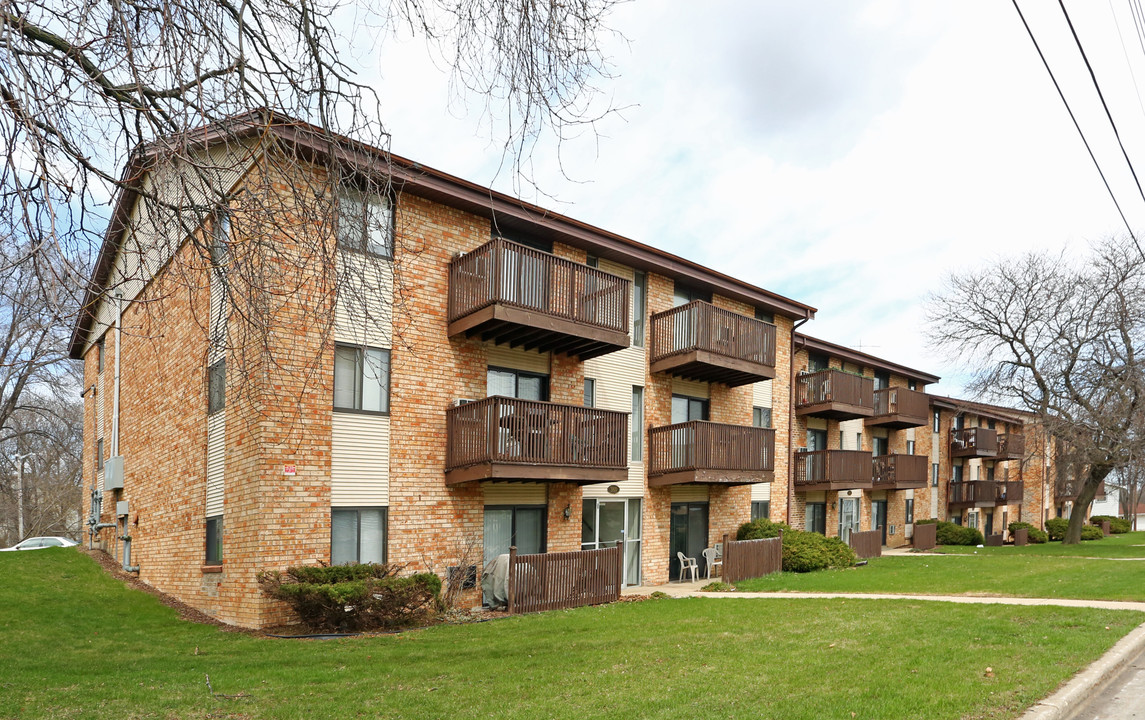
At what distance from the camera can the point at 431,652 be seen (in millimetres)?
10688

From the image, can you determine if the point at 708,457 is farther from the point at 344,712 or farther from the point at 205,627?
the point at 344,712

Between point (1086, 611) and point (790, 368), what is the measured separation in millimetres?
14190

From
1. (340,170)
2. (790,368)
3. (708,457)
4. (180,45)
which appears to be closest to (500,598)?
(708,457)

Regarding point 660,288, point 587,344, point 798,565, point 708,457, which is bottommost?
point 798,565

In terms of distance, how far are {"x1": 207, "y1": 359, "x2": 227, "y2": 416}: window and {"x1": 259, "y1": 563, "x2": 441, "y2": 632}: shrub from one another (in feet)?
12.2

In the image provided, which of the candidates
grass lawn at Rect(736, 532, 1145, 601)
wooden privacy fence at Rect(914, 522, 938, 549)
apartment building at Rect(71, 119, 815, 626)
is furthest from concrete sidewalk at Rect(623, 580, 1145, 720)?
wooden privacy fence at Rect(914, 522, 938, 549)

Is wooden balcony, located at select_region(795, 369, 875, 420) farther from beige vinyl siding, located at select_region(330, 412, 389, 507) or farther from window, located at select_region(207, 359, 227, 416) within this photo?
window, located at select_region(207, 359, 227, 416)

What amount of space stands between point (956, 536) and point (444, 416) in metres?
28.6

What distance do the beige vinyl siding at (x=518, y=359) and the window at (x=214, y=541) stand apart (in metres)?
5.77

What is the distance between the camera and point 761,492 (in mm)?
24656

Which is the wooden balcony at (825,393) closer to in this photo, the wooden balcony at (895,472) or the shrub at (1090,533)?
the wooden balcony at (895,472)

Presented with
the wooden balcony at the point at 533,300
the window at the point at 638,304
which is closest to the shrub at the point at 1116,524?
the window at the point at 638,304

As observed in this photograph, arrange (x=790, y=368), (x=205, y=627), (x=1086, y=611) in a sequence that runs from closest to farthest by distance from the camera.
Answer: (x=1086, y=611) < (x=205, y=627) < (x=790, y=368)

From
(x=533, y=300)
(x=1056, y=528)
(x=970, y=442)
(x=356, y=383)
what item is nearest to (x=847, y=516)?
(x=970, y=442)
